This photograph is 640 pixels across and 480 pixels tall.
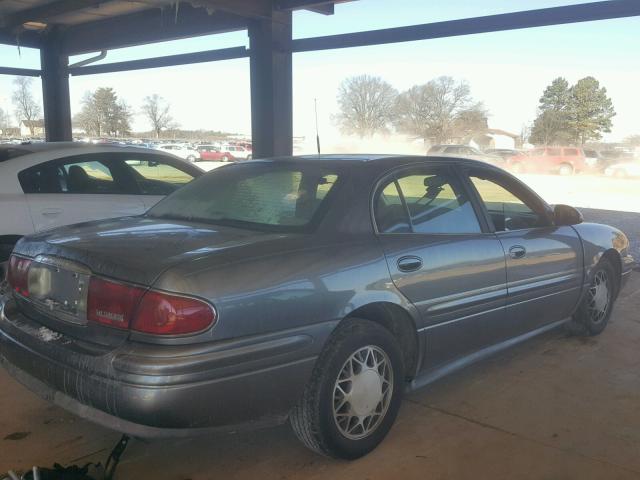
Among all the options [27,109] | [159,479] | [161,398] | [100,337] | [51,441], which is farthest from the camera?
[27,109]

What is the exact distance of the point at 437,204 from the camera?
11.5 feet

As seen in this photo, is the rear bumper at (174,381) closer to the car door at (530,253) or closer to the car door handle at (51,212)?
the car door at (530,253)

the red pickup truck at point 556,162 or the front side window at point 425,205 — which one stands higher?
the front side window at point 425,205

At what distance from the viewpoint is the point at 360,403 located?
9.45 feet

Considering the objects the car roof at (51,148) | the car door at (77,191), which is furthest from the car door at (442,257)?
the car roof at (51,148)

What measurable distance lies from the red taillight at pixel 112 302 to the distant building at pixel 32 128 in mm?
44471

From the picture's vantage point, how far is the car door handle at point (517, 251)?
12.3 ft

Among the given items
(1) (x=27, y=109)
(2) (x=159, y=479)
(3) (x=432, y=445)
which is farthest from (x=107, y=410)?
(1) (x=27, y=109)

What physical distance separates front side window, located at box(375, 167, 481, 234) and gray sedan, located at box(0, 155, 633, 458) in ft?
0.03

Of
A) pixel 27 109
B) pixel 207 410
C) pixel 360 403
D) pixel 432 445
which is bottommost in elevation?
pixel 432 445

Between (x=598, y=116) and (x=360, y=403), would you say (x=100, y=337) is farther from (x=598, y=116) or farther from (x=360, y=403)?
(x=598, y=116)

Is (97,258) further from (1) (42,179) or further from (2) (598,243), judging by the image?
(2) (598,243)

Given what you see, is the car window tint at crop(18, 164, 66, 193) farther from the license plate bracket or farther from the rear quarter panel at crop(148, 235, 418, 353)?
the rear quarter panel at crop(148, 235, 418, 353)

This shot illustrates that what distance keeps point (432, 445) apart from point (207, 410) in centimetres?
130
